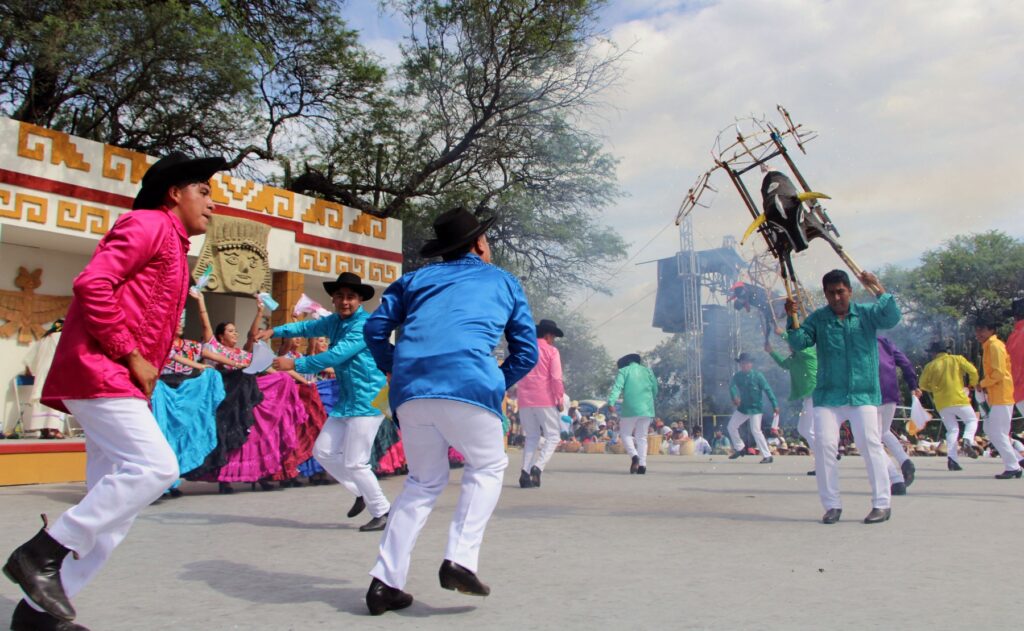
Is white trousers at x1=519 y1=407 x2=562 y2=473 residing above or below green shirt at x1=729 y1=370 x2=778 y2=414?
below

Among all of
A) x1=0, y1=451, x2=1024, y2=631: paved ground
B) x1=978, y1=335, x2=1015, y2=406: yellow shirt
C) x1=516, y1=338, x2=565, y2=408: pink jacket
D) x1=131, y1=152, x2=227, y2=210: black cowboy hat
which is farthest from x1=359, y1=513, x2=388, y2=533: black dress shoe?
x1=978, y1=335, x2=1015, y2=406: yellow shirt

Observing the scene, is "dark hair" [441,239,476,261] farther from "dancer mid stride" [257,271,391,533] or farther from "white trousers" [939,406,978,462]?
"white trousers" [939,406,978,462]

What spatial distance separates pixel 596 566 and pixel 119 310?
2.59 m

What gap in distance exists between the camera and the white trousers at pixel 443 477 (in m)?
3.42

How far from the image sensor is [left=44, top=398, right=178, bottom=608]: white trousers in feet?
9.84

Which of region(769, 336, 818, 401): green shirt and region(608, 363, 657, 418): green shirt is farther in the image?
region(608, 363, 657, 418): green shirt

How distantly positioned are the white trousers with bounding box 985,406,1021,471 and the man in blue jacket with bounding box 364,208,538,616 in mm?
8437

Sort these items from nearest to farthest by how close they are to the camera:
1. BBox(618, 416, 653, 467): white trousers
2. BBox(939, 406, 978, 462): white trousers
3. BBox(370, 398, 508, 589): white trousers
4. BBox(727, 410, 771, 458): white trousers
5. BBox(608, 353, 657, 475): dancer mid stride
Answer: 1. BBox(370, 398, 508, 589): white trousers
2. BBox(939, 406, 978, 462): white trousers
3. BBox(618, 416, 653, 467): white trousers
4. BBox(608, 353, 657, 475): dancer mid stride
5. BBox(727, 410, 771, 458): white trousers

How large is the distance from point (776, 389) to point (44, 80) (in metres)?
28.6

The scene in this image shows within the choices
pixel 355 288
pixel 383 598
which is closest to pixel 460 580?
pixel 383 598

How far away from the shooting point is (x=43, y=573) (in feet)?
9.61

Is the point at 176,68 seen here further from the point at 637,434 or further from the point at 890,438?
the point at 890,438

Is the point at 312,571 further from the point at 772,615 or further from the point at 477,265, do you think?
the point at 772,615

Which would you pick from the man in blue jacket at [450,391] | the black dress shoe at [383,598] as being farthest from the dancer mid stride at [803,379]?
the black dress shoe at [383,598]
